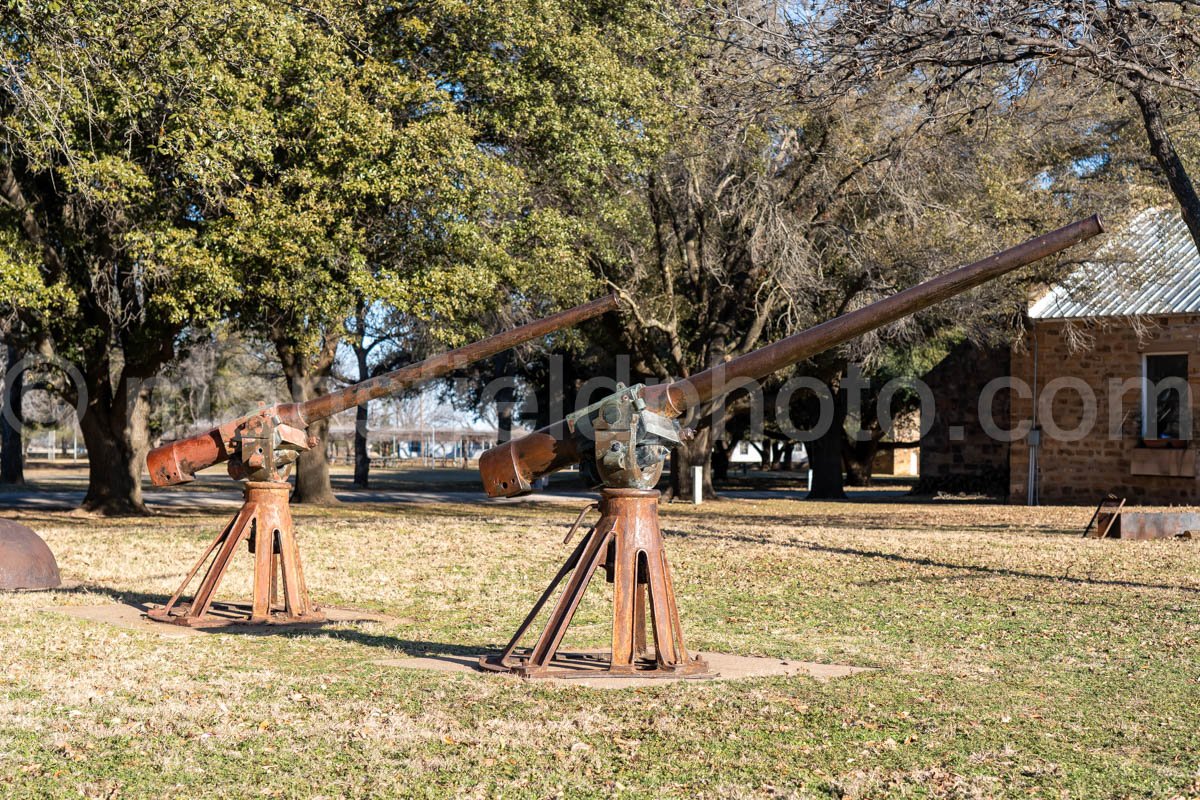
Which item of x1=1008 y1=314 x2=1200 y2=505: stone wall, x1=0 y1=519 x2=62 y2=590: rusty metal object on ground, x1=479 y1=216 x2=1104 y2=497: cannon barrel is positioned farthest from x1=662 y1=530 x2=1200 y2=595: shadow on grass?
x1=1008 y1=314 x2=1200 y2=505: stone wall

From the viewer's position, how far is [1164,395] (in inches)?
1013

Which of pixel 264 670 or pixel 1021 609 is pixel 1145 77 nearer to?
pixel 1021 609

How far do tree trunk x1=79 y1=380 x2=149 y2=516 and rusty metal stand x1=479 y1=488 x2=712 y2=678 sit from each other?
52.1ft

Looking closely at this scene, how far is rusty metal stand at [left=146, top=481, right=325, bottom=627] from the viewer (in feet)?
30.0

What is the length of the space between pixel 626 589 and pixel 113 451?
16.8m

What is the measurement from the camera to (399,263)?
60.7ft

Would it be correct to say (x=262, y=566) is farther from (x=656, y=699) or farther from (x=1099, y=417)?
(x=1099, y=417)

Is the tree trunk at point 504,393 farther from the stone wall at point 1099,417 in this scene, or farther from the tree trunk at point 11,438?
the stone wall at point 1099,417

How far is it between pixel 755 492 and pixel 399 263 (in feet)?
56.2

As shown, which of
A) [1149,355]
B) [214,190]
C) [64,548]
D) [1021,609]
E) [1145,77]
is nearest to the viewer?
[1021,609]

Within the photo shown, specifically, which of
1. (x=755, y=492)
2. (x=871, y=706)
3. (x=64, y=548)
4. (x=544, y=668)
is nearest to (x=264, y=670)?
(x=544, y=668)

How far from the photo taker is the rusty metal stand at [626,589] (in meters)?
6.99

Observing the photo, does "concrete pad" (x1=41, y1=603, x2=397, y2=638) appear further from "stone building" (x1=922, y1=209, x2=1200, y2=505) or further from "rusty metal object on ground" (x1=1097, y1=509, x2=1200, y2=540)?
"stone building" (x1=922, y1=209, x2=1200, y2=505)

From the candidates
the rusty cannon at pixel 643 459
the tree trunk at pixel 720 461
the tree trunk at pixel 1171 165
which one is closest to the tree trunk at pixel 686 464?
the tree trunk at pixel 1171 165
